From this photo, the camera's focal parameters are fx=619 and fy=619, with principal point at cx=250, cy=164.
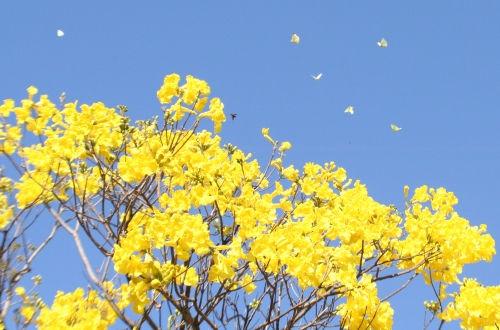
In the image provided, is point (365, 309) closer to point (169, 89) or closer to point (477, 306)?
point (477, 306)

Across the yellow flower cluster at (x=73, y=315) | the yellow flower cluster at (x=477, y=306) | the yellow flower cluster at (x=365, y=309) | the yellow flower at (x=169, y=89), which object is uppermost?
the yellow flower at (x=169, y=89)

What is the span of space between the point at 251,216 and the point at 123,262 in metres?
1.03

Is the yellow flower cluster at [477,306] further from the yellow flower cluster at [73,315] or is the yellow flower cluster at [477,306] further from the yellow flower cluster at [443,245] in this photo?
the yellow flower cluster at [73,315]

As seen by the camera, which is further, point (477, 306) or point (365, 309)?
point (477, 306)

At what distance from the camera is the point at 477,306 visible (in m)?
3.77

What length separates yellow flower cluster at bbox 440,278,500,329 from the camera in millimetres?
3715

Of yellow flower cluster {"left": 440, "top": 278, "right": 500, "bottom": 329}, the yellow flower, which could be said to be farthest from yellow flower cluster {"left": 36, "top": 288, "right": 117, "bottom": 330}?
yellow flower cluster {"left": 440, "top": 278, "right": 500, "bottom": 329}

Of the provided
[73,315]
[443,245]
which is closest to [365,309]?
[443,245]

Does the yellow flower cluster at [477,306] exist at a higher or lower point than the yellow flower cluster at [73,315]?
lower

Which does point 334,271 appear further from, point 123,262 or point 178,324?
point 123,262

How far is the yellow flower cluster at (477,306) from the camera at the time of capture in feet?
12.2

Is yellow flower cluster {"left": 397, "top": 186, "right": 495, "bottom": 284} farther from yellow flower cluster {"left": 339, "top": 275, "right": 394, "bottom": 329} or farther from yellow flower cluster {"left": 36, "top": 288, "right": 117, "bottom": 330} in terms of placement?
yellow flower cluster {"left": 36, "top": 288, "right": 117, "bottom": 330}

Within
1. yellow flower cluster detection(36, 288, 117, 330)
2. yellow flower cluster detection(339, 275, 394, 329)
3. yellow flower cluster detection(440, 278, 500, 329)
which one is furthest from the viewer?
yellow flower cluster detection(440, 278, 500, 329)

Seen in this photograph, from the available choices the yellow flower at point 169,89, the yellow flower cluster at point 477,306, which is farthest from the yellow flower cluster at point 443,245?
the yellow flower at point 169,89
